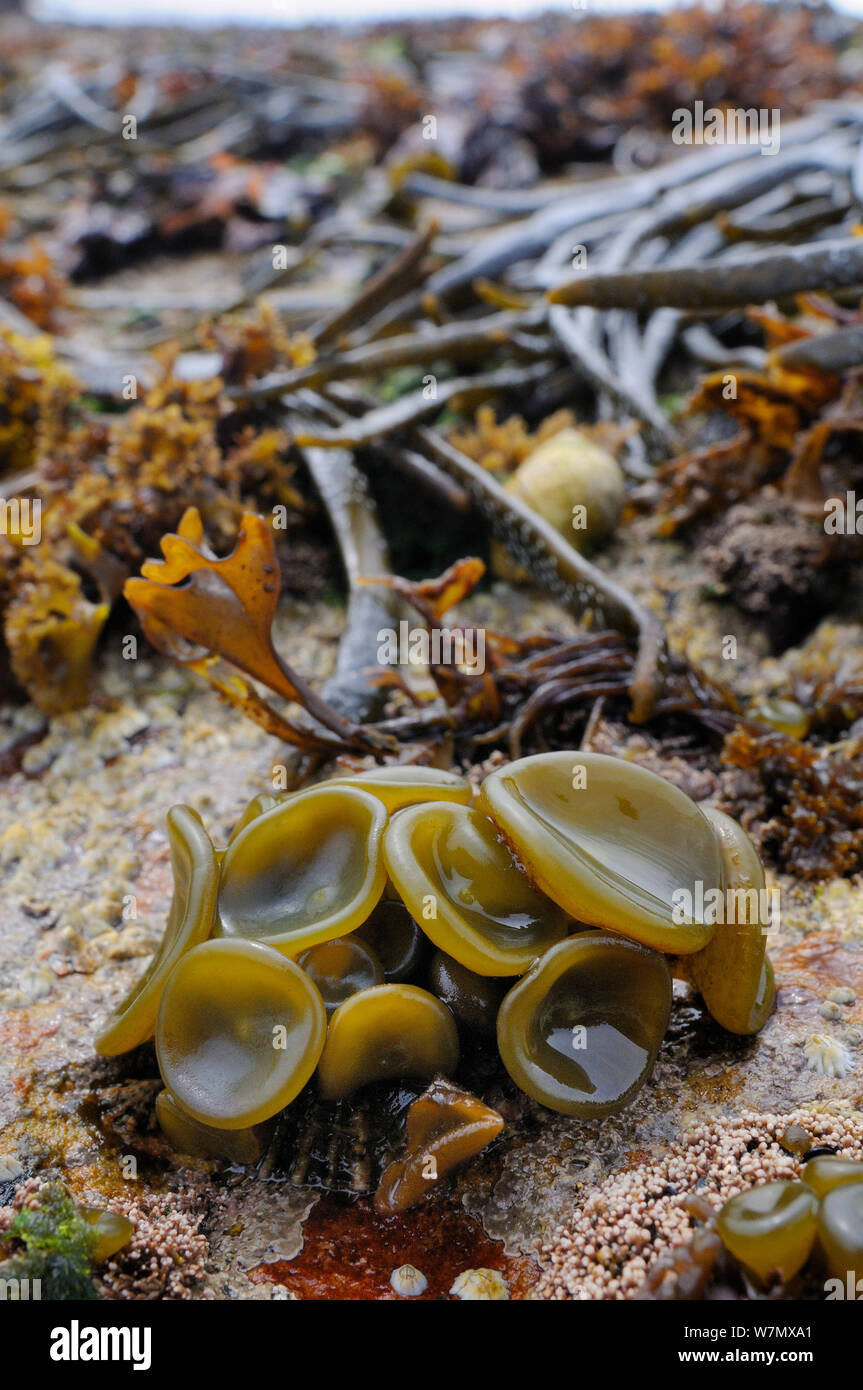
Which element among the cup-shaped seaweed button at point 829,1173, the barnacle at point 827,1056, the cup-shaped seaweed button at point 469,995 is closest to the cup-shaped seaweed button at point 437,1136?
the cup-shaped seaweed button at point 469,995

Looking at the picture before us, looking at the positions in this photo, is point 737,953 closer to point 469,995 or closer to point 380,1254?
point 469,995

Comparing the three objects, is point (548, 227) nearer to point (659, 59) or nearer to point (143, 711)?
Answer: point (659, 59)

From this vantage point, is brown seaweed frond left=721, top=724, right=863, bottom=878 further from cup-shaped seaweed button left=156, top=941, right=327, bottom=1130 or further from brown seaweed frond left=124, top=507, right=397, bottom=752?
cup-shaped seaweed button left=156, top=941, right=327, bottom=1130

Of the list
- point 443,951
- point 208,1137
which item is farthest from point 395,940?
point 208,1137

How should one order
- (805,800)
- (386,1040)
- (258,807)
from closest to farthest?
(386,1040) → (258,807) → (805,800)

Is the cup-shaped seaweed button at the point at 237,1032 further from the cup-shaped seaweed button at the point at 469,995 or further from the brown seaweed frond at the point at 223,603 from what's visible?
the brown seaweed frond at the point at 223,603
